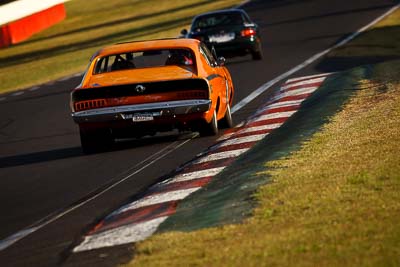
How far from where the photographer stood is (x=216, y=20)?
96.2ft

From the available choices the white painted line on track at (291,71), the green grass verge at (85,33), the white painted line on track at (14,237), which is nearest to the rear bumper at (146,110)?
the white painted line on track at (291,71)

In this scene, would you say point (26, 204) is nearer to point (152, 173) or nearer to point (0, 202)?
point (0, 202)

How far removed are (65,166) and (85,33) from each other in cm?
3422

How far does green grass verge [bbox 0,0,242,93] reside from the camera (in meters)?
34.2

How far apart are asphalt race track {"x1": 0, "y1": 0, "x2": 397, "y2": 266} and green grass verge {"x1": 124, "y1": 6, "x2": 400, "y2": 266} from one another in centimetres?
66

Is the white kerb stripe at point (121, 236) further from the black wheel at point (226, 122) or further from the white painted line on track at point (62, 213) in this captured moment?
the black wheel at point (226, 122)

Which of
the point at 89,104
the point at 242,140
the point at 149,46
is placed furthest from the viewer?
the point at 149,46

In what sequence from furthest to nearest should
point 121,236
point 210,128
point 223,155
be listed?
point 210,128, point 223,155, point 121,236

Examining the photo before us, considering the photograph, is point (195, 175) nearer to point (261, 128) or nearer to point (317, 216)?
point (317, 216)

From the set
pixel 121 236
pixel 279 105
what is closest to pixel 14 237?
pixel 121 236

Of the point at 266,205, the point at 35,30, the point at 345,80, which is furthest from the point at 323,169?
the point at 35,30

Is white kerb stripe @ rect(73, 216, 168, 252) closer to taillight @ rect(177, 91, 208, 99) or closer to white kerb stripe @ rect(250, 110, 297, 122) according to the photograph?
taillight @ rect(177, 91, 208, 99)

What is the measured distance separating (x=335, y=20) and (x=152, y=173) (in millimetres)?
28656

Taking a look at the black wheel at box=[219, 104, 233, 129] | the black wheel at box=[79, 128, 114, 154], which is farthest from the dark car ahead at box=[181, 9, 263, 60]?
the black wheel at box=[79, 128, 114, 154]
